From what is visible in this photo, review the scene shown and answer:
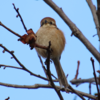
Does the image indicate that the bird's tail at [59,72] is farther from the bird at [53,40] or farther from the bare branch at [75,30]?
the bare branch at [75,30]

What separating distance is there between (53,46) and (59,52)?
275 mm

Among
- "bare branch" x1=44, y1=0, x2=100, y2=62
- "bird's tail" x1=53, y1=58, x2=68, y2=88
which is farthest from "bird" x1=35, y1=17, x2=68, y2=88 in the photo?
"bare branch" x1=44, y1=0, x2=100, y2=62

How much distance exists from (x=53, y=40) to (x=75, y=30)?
0.58 metres

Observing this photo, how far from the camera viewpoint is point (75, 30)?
2.65m

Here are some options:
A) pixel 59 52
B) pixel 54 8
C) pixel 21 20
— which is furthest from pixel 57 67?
pixel 21 20

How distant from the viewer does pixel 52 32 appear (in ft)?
10.5

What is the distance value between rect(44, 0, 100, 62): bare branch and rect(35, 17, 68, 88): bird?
47 centimetres

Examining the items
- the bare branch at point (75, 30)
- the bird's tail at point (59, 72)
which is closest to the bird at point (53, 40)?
the bird's tail at point (59, 72)

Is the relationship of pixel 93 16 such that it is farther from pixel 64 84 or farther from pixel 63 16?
pixel 64 84

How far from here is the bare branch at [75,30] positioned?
244 cm

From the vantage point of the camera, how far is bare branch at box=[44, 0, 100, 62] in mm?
2444

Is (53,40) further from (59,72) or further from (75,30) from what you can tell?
(59,72)

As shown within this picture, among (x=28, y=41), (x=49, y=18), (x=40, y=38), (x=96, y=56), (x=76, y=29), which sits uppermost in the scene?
(x=49, y=18)

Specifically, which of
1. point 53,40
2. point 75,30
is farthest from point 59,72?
point 75,30
